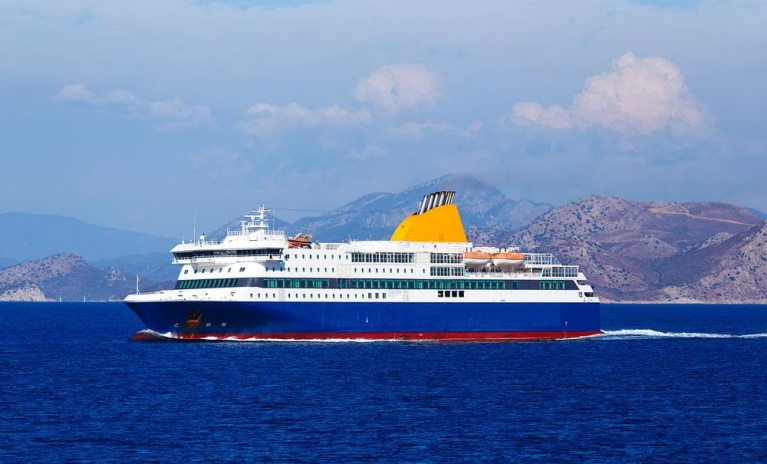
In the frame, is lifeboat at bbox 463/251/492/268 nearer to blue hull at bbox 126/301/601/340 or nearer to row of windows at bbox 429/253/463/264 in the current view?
row of windows at bbox 429/253/463/264

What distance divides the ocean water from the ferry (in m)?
1.88

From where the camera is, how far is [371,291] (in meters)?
88.9

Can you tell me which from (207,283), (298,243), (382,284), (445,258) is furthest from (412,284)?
(207,283)

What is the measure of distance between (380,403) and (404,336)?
33264 millimetres

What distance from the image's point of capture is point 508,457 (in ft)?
143

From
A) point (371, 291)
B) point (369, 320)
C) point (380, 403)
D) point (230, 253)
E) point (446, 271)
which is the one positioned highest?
point (230, 253)

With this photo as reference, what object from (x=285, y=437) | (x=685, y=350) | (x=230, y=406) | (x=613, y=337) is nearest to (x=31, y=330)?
(x=613, y=337)

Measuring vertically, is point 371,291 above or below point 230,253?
below

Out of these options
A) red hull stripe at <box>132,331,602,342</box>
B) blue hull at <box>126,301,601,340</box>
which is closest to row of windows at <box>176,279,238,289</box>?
blue hull at <box>126,301,601,340</box>

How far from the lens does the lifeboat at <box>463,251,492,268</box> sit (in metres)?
92.6

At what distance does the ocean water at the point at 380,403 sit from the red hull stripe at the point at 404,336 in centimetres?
98

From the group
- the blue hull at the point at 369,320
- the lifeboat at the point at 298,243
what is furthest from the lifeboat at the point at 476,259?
the lifeboat at the point at 298,243

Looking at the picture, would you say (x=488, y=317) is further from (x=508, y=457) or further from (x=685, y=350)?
(x=508, y=457)

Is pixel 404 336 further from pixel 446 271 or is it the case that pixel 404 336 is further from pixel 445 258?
pixel 445 258
